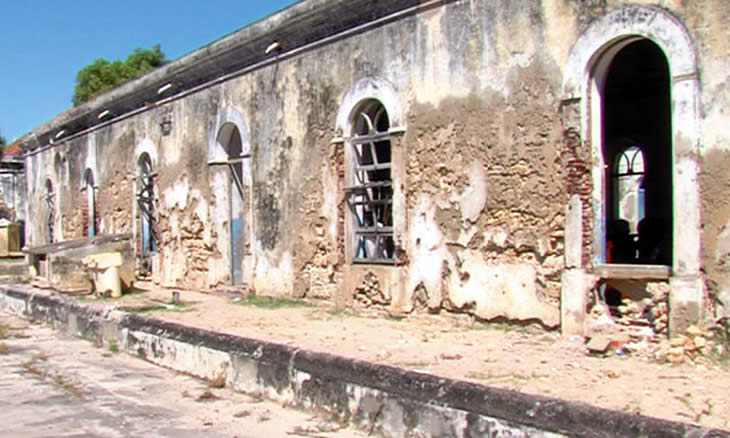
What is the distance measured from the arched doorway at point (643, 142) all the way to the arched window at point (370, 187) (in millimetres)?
2841

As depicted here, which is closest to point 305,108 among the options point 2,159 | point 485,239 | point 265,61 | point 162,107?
point 265,61

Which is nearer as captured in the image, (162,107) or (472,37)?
(472,37)

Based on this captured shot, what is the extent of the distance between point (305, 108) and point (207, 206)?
3344 millimetres

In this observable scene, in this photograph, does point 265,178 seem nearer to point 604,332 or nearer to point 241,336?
point 241,336

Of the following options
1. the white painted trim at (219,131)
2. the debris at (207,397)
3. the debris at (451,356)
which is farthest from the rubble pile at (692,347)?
the white painted trim at (219,131)

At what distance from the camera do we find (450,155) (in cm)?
827

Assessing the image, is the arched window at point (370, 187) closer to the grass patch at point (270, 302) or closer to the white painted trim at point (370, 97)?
the white painted trim at point (370, 97)

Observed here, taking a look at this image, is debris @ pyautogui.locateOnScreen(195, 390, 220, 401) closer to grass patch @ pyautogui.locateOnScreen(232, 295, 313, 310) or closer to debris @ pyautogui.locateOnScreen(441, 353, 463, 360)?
debris @ pyautogui.locateOnScreen(441, 353, 463, 360)

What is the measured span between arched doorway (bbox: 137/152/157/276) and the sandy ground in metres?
5.64

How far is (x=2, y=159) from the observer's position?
28391mm

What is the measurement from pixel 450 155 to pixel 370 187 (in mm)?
1563

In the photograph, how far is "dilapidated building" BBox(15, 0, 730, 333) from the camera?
6.24 m

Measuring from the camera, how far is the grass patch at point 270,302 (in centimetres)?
1048

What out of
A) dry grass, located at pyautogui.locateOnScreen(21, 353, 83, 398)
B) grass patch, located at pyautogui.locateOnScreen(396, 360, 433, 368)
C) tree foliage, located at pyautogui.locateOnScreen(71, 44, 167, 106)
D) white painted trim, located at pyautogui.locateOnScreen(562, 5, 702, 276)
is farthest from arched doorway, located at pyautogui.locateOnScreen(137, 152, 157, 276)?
tree foliage, located at pyautogui.locateOnScreen(71, 44, 167, 106)
